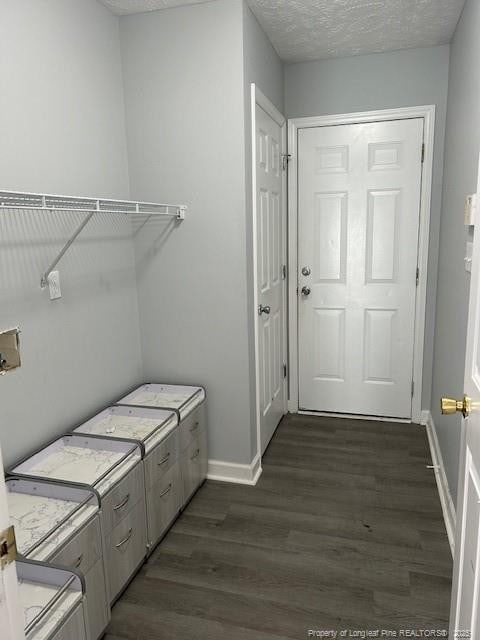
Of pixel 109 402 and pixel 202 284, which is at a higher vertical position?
pixel 202 284

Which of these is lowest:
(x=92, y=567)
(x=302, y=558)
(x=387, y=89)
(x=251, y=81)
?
(x=302, y=558)

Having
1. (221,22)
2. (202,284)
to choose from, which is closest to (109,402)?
(202,284)

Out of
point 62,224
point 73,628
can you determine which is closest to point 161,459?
point 73,628

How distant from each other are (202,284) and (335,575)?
156 cm

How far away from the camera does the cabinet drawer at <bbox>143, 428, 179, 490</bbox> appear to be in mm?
2074

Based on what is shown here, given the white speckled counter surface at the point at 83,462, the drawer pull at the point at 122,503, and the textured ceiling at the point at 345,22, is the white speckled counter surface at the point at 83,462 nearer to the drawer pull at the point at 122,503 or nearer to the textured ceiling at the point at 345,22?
the drawer pull at the point at 122,503

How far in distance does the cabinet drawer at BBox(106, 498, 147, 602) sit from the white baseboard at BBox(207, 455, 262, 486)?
79 centimetres

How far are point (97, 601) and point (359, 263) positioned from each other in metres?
2.66

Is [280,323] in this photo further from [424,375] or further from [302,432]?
[424,375]

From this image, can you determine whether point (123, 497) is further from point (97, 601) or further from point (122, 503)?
point (97, 601)

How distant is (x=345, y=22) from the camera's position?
2.67 m

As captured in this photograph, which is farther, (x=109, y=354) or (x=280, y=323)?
(x=280, y=323)

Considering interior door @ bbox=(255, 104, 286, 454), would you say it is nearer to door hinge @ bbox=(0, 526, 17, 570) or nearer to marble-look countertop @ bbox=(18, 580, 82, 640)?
marble-look countertop @ bbox=(18, 580, 82, 640)

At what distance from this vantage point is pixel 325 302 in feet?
11.8
